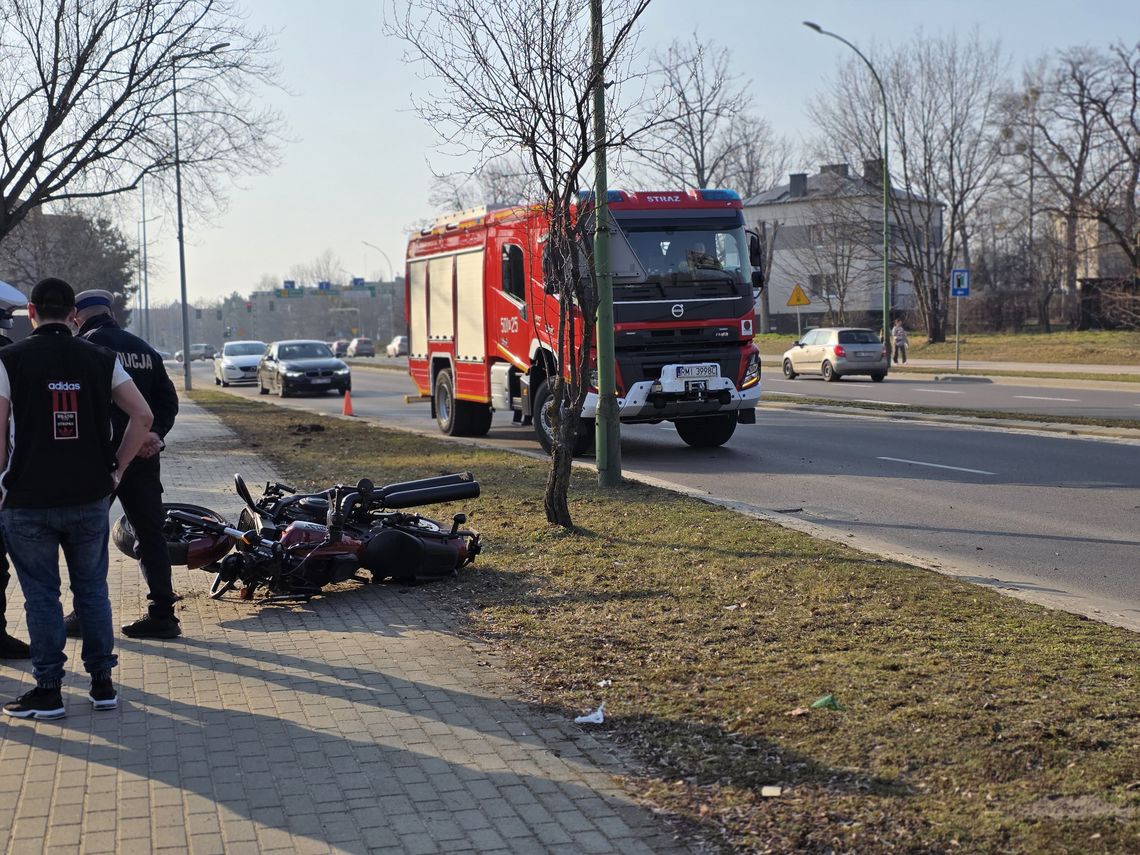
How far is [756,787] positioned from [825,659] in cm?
158

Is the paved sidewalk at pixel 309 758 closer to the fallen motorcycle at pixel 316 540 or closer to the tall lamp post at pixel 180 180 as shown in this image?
the fallen motorcycle at pixel 316 540

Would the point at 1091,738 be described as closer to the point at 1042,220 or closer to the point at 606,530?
the point at 606,530

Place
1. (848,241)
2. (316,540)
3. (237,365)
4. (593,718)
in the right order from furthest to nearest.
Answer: (848,241) → (237,365) → (316,540) → (593,718)

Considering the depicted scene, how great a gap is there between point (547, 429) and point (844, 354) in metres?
21.4

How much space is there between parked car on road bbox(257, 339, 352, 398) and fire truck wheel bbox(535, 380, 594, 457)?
17194 mm

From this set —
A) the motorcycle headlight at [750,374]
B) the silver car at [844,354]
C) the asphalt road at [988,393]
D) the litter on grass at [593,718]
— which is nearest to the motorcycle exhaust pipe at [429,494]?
the litter on grass at [593,718]

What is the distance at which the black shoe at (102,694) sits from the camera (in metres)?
5.50

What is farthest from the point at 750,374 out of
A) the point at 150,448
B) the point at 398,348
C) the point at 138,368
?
the point at 398,348

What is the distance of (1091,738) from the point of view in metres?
4.45

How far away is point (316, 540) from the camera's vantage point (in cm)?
768

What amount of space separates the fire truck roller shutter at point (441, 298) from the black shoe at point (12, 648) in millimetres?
13654

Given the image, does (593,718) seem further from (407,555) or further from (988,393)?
(988,393)

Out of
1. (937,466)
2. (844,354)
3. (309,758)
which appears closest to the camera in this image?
(309,758)

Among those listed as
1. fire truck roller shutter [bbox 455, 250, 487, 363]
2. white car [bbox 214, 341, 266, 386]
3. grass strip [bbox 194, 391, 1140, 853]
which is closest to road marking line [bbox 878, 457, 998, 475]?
grass strip [bbox 194, 391, 1140, 853]
